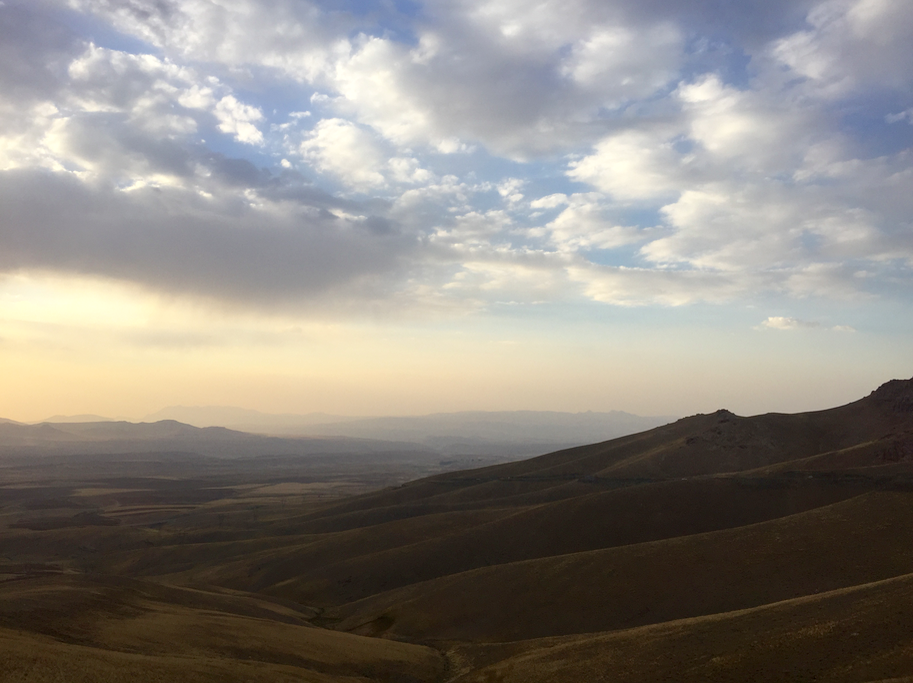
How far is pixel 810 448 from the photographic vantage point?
121 meters

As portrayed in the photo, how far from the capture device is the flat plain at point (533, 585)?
108 ft

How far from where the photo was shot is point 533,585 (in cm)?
5888

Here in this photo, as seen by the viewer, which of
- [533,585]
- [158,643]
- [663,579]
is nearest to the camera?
[158,643]

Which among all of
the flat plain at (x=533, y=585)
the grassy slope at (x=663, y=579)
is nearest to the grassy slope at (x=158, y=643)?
the flat plain at (x=533, y=585)

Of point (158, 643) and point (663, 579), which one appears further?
point (663, 579)

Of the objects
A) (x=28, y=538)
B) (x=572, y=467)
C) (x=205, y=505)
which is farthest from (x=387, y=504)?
(x=205, y=505)

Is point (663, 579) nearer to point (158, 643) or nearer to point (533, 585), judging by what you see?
point (533, 585)

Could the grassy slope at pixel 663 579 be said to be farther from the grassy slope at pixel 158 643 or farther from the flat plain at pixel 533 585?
the grassy slope at pixel 158 643

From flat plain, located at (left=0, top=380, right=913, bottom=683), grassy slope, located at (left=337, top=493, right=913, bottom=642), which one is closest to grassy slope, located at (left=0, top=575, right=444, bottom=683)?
flat plain, located at (left=0, top=380, right=913, bottom=683)

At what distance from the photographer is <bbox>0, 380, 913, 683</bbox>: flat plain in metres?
32.9

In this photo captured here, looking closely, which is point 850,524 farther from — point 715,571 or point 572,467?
point 572,467

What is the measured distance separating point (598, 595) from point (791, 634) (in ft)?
74.7

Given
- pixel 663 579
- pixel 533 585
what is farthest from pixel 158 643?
pixel 663 579

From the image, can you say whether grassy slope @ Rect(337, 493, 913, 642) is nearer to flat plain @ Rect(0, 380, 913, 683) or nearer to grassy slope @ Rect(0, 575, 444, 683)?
flat plain @ Rect(0, 380, 913, 683)
